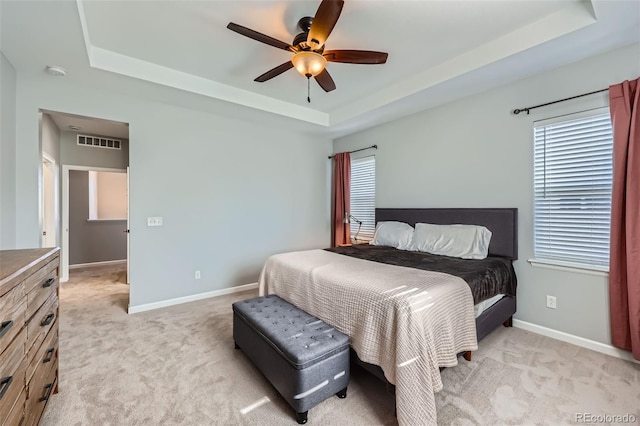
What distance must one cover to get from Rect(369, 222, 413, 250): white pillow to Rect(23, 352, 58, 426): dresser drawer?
10.9 feet

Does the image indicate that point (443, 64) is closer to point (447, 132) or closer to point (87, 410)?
point (447, 132)

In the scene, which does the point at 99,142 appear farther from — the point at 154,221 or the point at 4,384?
the point at 4,384

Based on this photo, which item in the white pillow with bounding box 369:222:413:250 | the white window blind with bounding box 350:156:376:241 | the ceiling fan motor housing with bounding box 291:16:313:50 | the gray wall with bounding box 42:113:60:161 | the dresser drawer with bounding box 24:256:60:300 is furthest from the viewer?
the white window blind with bounding box 350:156:376:241

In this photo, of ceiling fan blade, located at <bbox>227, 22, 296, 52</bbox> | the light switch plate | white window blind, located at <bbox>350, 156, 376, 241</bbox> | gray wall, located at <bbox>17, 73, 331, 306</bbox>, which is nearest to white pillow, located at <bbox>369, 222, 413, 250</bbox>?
white window blind, located at <bbox>350, 156, 376, 241</bbox>

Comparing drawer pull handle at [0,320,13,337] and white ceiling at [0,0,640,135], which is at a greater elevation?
white ceiling at [0,0,640,135]

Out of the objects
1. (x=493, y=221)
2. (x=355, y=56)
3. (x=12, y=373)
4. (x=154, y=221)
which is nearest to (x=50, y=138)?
(x=154, y=221)

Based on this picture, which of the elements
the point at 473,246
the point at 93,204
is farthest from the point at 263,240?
the point at 93,204

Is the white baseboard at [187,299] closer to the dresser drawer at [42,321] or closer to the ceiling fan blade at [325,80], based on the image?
the dresser drawer at [42,321]

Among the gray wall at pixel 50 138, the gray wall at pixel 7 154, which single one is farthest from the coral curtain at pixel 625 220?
the gray wall at pixel 50 138

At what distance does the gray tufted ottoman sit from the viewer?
1.63m

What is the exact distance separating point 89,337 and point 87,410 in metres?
1.28

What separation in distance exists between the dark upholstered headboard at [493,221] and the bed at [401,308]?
0.01 m

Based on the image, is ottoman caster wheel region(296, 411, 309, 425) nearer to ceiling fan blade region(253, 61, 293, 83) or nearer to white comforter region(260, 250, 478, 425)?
white comforter region(260, 250, 478, 425)

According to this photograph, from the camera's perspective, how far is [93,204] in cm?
621
